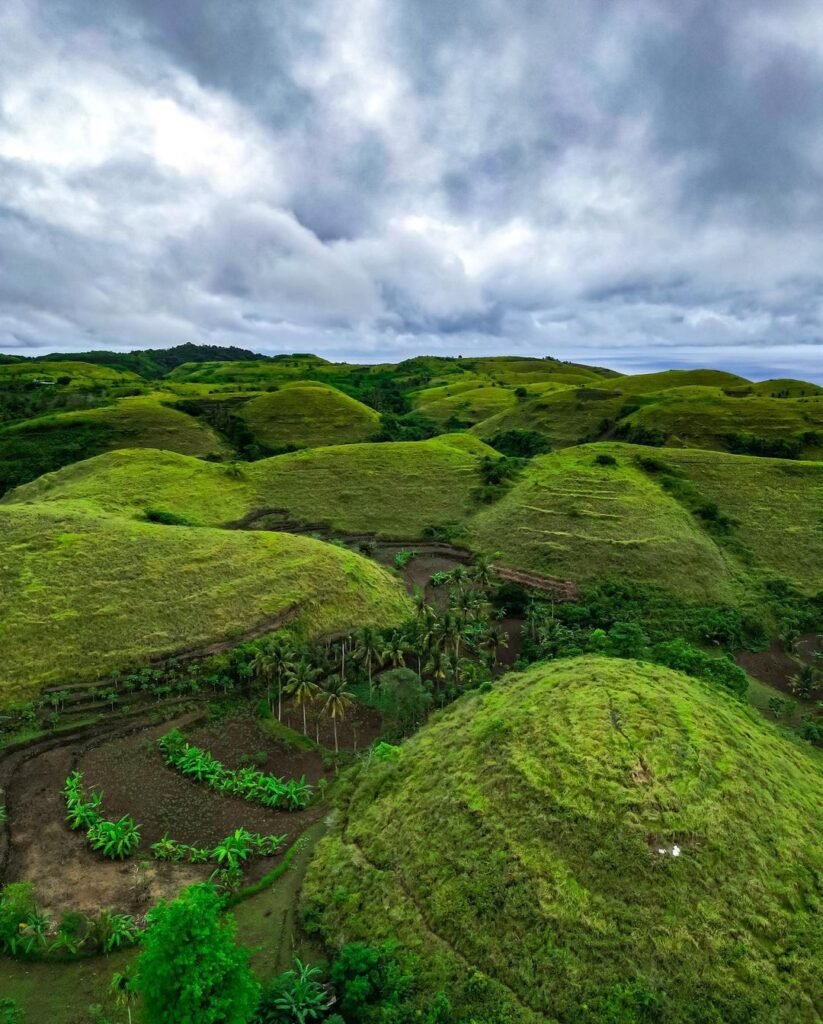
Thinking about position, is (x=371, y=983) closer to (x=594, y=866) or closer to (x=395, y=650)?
(x=594, y=866)

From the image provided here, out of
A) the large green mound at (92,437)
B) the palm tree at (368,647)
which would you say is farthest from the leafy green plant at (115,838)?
the large green mound at (92,437)

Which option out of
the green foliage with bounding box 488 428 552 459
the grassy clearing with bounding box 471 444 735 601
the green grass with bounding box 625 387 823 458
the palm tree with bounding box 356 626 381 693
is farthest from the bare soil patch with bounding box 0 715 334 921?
the green grass with bounding box 625 387 823 458

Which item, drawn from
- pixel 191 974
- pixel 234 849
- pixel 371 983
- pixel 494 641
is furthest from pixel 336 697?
pixel 191 974

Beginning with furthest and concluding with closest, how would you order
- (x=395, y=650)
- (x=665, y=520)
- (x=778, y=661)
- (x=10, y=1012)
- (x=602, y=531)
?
(x=665, y=520)
(x=602, y=531)
(x=778, y=661)
(x=395, y=650)
(x=10, y=1012)

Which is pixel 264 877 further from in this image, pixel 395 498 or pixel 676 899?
pixel 395 498

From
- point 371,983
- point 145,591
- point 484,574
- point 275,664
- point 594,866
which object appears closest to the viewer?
point 371,983

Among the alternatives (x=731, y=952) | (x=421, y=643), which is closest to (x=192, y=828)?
(x=421, y=643)
